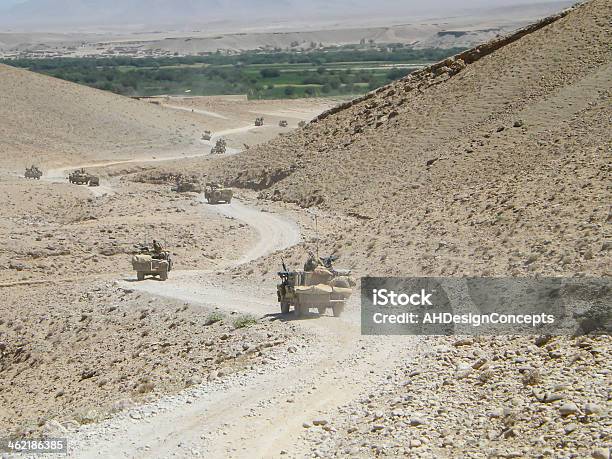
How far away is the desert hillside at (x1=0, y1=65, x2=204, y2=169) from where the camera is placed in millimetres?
73500

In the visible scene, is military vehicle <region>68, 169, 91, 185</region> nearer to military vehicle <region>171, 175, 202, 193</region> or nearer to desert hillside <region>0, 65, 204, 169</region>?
military vehicle <region>171, 175, 202, 193</region>

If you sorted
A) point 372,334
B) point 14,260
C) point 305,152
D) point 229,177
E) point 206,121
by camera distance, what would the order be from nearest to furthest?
point 372,334
point 14,260
point 305,152
point 229,177
point 206,121

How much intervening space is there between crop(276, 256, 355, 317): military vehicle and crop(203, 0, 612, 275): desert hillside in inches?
99.3

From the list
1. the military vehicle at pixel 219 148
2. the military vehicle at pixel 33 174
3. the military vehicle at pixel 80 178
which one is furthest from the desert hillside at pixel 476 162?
the military vehicle at pixel 219 148

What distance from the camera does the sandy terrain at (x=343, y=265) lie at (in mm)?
16234

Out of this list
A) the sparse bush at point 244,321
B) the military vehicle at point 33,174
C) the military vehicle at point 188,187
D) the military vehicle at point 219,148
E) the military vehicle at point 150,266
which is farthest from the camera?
the military vehicle at point 219,148

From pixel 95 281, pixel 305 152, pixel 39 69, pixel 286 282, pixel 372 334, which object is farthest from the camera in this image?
pixel 39 69

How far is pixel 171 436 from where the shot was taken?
1675 cm

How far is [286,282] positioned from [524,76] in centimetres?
2380

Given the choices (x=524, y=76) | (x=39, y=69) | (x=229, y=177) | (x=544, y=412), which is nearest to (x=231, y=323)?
(x=544, y=412)

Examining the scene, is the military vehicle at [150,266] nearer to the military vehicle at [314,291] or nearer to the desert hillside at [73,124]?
the military vehicle at [314,291]

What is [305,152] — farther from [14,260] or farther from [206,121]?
[206,121]

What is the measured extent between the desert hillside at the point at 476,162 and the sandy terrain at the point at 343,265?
10 cm

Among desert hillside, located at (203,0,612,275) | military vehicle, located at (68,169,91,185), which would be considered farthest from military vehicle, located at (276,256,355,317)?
military vehicle, located at (68,169,91,185)
